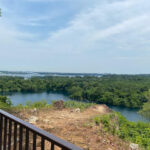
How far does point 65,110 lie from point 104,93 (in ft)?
62.9

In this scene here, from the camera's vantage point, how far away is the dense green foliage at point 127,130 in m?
4.22

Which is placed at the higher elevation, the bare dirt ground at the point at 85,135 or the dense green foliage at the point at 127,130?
the bare dirt ground at the point at 85,135

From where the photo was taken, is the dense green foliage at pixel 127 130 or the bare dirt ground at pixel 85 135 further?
the dense green foliage at pixel 127 130

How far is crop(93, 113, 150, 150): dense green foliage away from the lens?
4219 millimetres

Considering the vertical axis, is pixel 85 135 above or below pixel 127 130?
above

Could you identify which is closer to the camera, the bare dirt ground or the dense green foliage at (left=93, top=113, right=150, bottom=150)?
the bare dirt ground

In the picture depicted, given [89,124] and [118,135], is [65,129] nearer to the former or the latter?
[89,124]

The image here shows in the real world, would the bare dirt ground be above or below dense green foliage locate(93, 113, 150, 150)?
above

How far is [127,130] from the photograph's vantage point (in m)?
5.05

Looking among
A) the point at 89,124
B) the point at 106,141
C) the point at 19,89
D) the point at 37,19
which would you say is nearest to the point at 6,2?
the point at 37,19

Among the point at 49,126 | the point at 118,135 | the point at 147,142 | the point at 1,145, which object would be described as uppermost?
the point at 1,145

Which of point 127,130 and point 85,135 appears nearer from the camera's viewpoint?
point 85,135

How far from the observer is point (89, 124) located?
4164 millimetres

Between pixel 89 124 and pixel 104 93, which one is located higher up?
pixel 89 124
